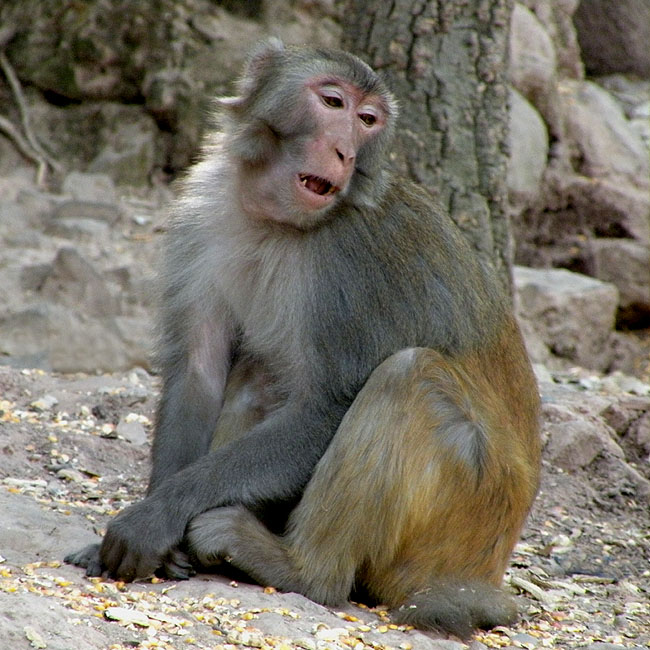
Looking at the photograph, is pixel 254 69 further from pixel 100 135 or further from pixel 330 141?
pixel 100 135

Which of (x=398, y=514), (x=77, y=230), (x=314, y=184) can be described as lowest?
(x=77, y=230)

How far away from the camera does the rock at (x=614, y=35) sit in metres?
13.9

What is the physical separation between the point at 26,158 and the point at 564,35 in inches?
243

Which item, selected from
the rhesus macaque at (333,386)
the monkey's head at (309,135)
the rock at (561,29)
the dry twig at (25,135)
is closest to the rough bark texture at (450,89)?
the rhesus macaque at (333,386)

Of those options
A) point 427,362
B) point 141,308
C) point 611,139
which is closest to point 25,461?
point 427,362

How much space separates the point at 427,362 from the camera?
13.0 ft

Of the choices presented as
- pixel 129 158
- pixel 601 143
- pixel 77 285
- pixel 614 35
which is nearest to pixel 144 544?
pixel 77 285

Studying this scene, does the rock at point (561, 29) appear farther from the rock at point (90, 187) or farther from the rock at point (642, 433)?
the rock at point (642, 433)

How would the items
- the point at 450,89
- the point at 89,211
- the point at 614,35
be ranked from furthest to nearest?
the point at 614,35 < the point at 89,211 < the point at 450,89

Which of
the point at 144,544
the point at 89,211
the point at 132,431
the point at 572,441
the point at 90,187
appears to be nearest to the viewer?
the point at 144,544

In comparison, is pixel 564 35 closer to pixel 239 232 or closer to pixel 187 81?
pixel 187 81

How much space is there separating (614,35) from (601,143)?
283 cm

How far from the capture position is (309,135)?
4023 mm

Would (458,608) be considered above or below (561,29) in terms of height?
below
